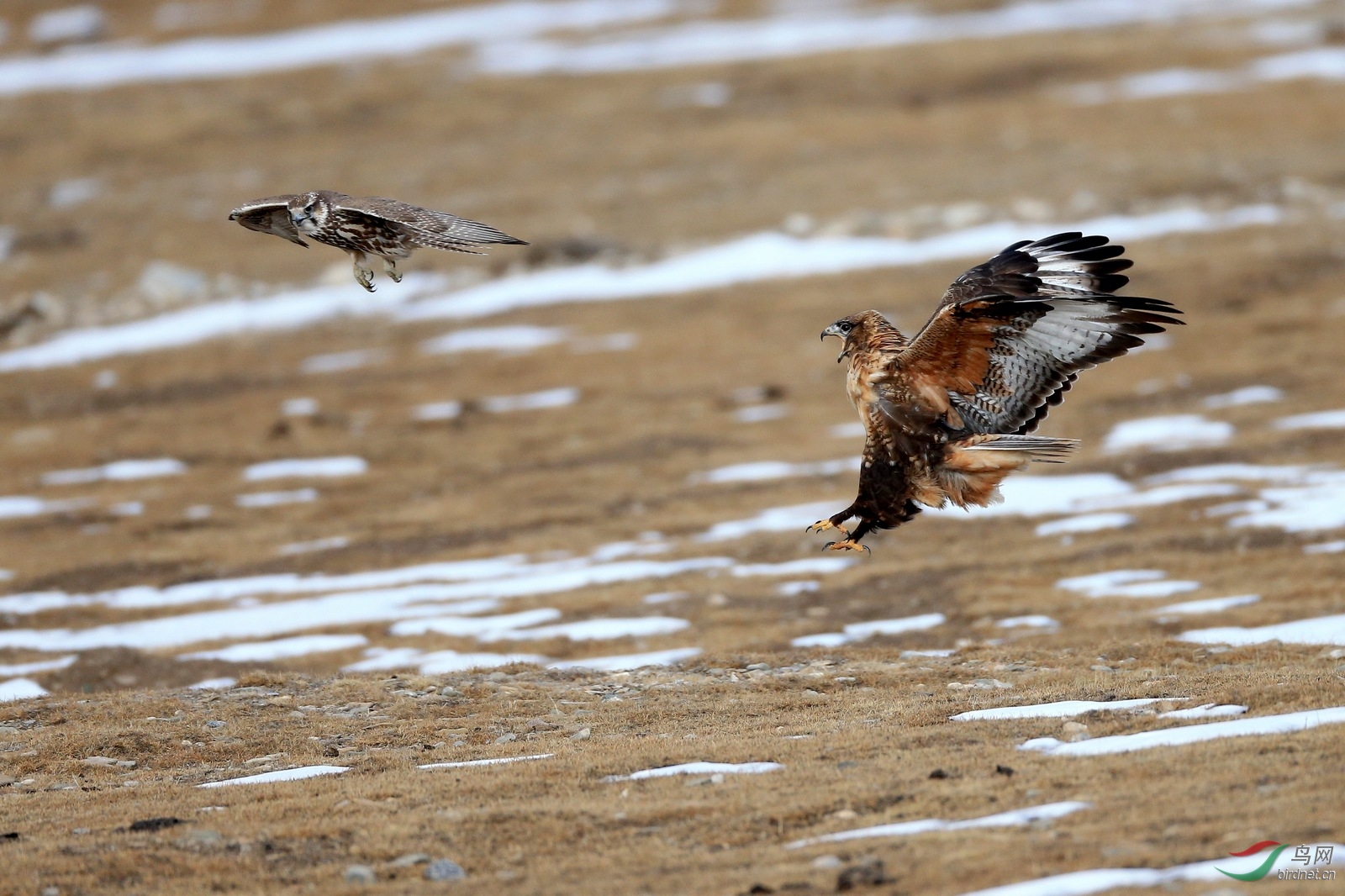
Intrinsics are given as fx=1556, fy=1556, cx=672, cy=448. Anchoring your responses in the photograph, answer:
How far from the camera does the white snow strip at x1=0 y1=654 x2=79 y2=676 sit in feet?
52.1

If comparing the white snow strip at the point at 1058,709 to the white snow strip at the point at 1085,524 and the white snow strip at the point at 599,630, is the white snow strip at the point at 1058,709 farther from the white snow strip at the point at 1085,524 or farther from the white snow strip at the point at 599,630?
the white snow strip at the point at 1085,524

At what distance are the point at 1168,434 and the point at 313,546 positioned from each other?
1298cm

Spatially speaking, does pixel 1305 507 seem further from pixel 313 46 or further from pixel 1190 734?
pixel 313 46

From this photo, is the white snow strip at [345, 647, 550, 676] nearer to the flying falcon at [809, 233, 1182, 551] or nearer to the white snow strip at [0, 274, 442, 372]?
the flying falcon at [809, 233, 1182, 551]

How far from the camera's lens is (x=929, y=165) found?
42375 millimetres

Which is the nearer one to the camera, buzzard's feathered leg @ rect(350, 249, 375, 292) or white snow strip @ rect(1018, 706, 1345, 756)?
white snow strip @ rect(1018, 706, 1345, 756)

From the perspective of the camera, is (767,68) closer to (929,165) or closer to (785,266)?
(929,165)

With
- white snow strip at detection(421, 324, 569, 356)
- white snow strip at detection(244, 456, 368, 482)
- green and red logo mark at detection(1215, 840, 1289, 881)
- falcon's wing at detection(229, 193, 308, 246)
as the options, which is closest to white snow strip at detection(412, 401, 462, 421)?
white snow strip at detection(244, 456, 368, 482)

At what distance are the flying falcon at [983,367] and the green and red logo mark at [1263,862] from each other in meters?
4.23

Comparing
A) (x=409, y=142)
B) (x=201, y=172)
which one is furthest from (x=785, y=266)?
(x=201, y=172)

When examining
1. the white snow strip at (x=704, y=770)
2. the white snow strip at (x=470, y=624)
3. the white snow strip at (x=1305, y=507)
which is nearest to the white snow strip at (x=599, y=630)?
the white snow strip at (x=470, y=624)

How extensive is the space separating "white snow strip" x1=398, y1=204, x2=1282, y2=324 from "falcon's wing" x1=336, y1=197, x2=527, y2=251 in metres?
24.4

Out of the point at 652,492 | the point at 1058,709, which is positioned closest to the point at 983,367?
the point at 1058,709

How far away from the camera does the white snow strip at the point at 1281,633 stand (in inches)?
517
